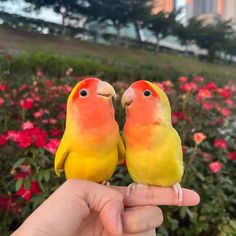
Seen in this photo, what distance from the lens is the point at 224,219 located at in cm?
234

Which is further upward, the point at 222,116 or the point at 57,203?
the point at 57,203

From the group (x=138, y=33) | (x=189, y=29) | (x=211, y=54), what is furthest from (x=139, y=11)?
(x=211, y=54)

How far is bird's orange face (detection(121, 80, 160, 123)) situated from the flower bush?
989 millimetres

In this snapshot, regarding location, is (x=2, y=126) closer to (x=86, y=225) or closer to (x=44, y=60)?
(x=86, y=225)

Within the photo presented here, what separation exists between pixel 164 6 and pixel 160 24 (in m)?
2.27

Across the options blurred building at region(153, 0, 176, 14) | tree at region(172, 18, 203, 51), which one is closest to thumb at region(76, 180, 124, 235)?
blurred building at region(153, 0, 176, 14)

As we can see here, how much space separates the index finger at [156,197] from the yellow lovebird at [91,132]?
89 millimetres

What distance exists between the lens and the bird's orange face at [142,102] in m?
0.87

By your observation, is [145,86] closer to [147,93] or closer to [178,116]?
[147,93]

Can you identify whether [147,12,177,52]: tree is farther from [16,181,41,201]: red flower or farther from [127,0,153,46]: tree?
[16,181,41,201]: red flower

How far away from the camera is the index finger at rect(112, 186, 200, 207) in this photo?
36.5 inches

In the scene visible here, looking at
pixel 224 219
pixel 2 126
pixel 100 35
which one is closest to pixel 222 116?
pixel 224 219

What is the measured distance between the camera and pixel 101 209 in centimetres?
94

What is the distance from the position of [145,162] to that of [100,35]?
2248 centimetres
